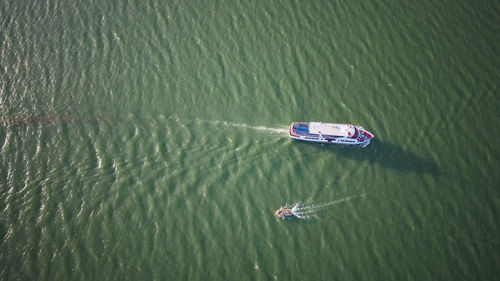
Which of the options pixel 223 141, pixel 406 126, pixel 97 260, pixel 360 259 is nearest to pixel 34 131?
pixel 97 260

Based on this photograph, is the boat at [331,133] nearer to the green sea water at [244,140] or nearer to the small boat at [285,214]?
the green sea water at [244,140]

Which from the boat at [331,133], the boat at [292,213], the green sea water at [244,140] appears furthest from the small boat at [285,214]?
the boat at [331,133]

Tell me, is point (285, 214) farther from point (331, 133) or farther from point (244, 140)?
→ point (331, 133)

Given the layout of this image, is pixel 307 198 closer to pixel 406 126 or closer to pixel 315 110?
pixel 315 110

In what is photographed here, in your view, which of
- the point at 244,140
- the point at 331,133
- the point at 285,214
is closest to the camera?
the point at 285,214

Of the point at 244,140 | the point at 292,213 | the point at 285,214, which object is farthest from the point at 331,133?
the point at 285,214

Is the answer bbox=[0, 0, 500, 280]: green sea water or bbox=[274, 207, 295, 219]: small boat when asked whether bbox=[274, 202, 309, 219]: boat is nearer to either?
bbox=[274, 207, 295, 219]: small boat
